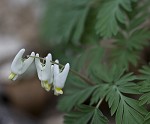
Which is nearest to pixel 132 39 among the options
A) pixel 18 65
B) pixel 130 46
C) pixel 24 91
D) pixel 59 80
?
pixel 130 46

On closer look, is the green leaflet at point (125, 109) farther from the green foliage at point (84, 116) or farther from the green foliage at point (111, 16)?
the green foliage at point (111, 16)

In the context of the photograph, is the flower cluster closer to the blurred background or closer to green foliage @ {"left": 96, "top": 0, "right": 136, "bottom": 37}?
green foliage @ {"left": 96, "top": 0, "right": 136, "bottom": 37}

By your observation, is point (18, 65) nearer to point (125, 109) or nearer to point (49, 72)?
point (49, 72)

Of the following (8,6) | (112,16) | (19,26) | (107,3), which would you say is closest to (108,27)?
(112,16)

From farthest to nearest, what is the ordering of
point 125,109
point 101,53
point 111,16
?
1. point 101,53
2. point 111,16
3. point 125,109

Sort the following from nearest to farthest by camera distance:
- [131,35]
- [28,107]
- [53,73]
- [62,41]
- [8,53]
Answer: [53,73], [131,35], [62,41], [28,107], [8,53]

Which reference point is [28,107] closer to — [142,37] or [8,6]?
[142,37]
